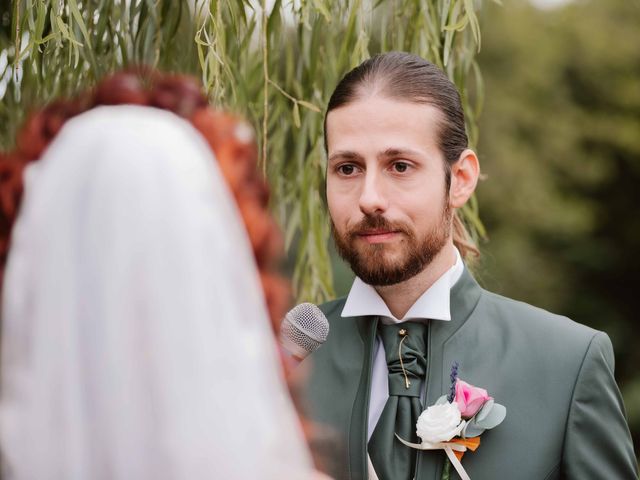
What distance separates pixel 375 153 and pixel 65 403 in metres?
1.34

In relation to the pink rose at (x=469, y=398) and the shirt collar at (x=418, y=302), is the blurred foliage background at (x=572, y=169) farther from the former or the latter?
the pink rose at (x=469, y=398)

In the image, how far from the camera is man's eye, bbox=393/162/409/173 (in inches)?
103

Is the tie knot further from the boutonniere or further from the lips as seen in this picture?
the lips

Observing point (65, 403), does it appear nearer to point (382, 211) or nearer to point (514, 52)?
point (382, 211)

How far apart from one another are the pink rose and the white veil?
892 mm

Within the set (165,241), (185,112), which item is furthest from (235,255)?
(185,112)

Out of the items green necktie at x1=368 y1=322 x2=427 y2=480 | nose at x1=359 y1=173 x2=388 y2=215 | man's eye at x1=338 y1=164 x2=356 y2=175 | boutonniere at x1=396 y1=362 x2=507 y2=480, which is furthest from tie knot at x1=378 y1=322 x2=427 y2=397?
man's eye at x1=338 y1=164 x2=356 y2=175

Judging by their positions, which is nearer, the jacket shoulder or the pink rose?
the pink rose

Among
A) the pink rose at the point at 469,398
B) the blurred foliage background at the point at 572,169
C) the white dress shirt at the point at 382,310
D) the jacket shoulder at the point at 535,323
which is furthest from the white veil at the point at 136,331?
the blurred foliage background at the point at 572,169

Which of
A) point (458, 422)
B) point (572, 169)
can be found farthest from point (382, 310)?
point (572, 169)

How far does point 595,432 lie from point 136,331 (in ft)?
4.62

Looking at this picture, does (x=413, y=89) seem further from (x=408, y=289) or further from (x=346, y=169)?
(x=408, y=289)

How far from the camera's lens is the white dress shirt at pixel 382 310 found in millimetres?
2586

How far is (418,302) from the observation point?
104 inches
